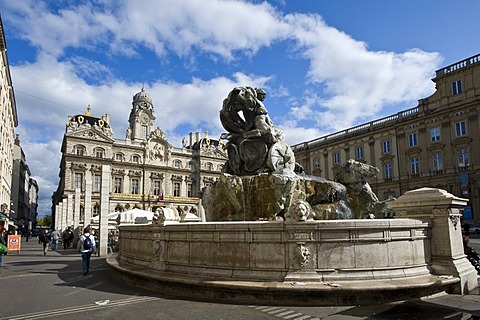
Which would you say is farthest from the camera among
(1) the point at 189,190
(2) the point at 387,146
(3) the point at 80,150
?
(1) the point at 189,190

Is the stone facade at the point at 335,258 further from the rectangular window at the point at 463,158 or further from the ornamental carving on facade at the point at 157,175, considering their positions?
the ornamental carving on facade at the point at 157,175

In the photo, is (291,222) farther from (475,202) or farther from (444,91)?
(444,91)

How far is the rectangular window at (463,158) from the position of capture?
1615 inches


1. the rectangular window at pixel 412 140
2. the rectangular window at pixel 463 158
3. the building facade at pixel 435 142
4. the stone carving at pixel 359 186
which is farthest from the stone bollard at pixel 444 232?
the rectangular window at pixel 412 140

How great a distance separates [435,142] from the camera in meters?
44.2

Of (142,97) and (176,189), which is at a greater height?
(142,97)

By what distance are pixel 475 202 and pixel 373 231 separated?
3846 cm

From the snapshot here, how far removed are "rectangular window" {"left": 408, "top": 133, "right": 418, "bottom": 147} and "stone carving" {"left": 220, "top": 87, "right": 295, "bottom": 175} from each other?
125 feet

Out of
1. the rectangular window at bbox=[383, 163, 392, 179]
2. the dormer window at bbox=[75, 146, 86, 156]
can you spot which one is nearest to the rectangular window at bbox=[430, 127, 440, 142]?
the rectangular window at bbox=[383, 163, 392, 179]

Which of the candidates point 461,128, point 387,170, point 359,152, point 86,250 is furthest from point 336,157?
point 86,250

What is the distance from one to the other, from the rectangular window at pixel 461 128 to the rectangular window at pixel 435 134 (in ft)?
7.17

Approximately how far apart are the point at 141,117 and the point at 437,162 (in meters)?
55.3

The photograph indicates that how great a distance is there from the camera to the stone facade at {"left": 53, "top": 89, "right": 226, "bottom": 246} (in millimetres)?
63656

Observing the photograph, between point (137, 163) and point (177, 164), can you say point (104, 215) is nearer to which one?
→ point (137, 163)
